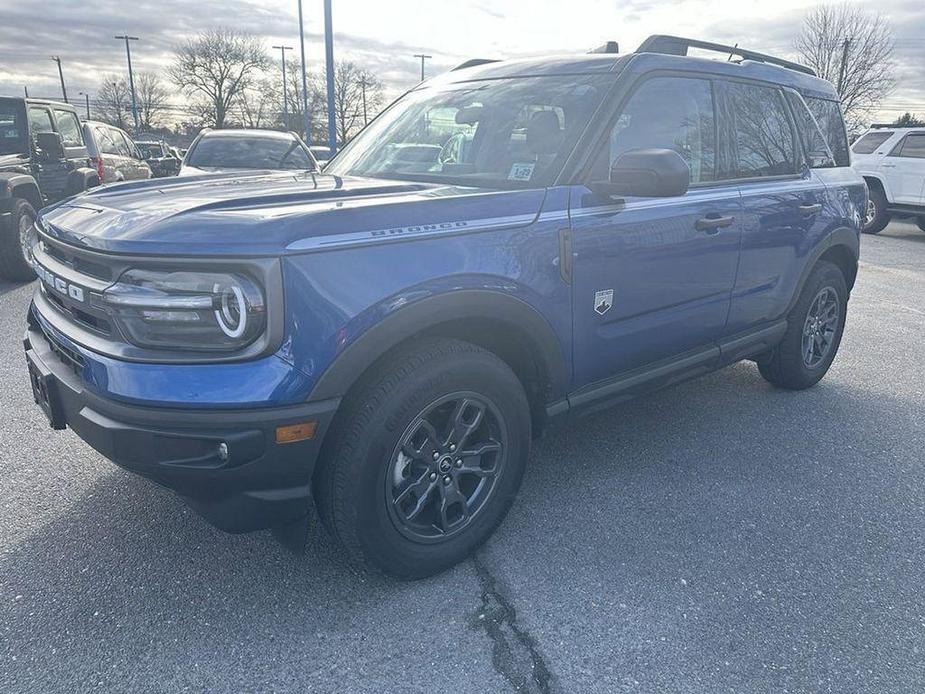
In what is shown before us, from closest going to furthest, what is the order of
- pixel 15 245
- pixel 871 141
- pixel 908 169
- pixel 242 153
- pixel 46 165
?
pixel 15 245
pixel 46 165
pixel 242 153
pixel 908 169
pixel 871 141

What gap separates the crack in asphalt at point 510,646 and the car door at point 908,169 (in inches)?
527

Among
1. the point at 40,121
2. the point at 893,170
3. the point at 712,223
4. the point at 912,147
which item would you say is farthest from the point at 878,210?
the point at 40,121

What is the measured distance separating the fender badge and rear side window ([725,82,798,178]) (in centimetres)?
126

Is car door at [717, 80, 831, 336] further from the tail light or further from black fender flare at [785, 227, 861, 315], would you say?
the tail light

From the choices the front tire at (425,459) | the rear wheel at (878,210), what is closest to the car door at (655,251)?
the front tire at (425,459)

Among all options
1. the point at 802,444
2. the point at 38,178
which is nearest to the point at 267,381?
the point at 802,444

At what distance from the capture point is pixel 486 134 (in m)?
3.19

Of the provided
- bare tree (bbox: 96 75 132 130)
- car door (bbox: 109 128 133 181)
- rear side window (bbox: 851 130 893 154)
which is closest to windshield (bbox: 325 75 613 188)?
car door (bbox: 109 128 133 181)

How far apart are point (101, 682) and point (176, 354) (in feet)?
3.21

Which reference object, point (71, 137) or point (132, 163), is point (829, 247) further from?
point (132, 163)

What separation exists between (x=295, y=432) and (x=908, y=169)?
46.0 feet

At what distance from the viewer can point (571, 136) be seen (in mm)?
2918

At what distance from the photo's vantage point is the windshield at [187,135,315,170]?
9703 millimetres

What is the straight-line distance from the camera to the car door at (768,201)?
3652 mm
